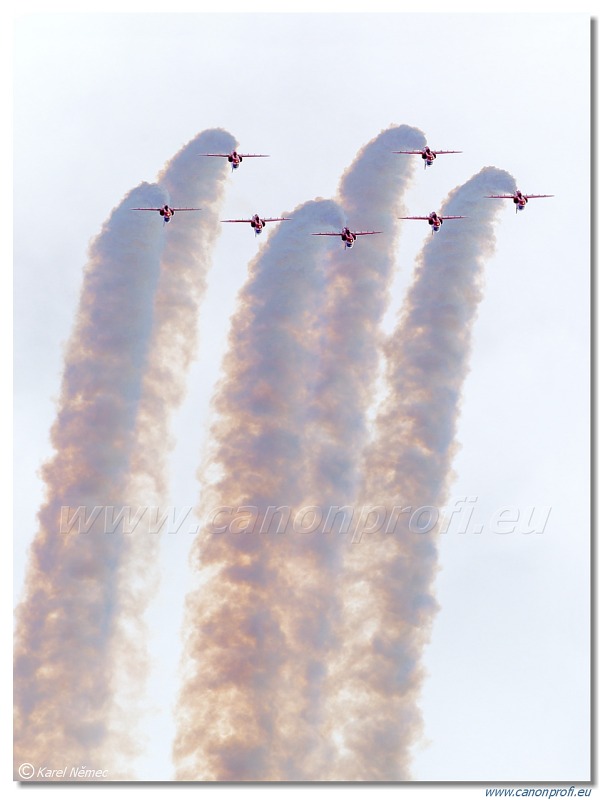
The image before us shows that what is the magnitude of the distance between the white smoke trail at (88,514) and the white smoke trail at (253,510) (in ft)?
20.1

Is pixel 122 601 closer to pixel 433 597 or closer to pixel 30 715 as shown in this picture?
pixel 30 715

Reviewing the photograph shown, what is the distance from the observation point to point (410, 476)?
112562 millimetres

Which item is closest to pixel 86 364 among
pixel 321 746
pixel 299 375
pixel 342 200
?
pixel 299 375

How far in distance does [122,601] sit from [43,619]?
5522 mm

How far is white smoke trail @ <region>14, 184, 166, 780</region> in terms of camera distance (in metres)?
108

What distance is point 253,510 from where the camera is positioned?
11038 cm

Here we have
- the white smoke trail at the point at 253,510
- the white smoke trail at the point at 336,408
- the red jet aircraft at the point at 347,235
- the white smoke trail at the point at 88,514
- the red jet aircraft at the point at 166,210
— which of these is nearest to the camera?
the white smoke trail at the point at 253,510

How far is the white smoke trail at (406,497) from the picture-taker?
4264 inches

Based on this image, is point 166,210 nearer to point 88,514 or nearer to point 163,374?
point 163,374

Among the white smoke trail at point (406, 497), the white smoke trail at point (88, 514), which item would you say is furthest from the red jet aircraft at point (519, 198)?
the white smoke trail at point (88, 514)

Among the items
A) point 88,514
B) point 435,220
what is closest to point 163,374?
point 88,514

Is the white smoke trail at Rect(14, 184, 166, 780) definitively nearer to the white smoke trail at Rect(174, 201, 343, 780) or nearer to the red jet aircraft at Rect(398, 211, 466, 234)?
the white smoke trail at Rect(174, 201, 343, 780)

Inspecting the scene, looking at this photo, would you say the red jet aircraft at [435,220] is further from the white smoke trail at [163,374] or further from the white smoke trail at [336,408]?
the white smoke trail at [163,374]

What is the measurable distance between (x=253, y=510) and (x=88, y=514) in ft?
37.7
